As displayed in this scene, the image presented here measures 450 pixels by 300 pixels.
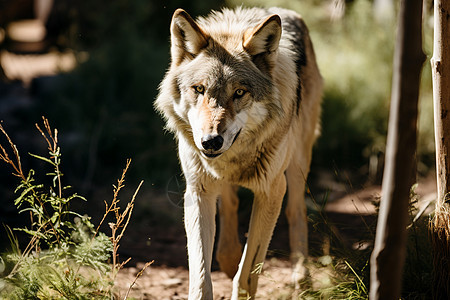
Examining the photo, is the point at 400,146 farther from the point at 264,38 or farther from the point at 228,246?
the point at 228,246

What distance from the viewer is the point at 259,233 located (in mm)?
4016

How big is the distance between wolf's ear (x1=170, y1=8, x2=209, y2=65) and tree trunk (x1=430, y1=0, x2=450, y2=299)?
1601mm

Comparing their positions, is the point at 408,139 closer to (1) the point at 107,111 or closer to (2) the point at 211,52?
(2) the point at 211,52

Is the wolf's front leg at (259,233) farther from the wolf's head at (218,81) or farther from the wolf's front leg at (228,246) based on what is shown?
the wolf's front leg at (228,246)

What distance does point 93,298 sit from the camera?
3.39 metres

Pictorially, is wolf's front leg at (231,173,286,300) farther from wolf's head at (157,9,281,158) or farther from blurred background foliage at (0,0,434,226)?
blurred background foliage at (0,0,434,226)

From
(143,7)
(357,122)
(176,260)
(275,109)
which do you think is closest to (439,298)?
(275,109)

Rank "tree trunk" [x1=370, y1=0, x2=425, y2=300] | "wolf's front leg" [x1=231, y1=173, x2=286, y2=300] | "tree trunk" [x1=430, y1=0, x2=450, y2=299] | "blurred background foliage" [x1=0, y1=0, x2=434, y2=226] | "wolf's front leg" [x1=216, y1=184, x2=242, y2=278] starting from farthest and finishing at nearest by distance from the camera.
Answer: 1. "blurred background foliage" [x1=0, y1=0, x2=434, y2=226]
2. "wolf's front leg" [x1=216, y1=184, x2=242, y2=278]
3. "wolf's front leg" [x1=231, y1=173, x2=286, y2=300]
4. "tree trunk" [x1=430, y1=0, x2=450, y2=299]
5. "tree trunk" [x1=370, y1=0, x2=425, y2=300]

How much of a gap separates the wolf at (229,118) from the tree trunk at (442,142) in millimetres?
1058

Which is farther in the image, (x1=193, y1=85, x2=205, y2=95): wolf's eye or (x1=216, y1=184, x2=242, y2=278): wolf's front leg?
(x1=216, y1=184, x2=242, y2=278): wolf's front leg

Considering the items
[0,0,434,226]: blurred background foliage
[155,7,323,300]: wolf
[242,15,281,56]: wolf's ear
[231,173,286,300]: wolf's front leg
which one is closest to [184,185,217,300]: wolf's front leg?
[155,7,323,300]: wolf

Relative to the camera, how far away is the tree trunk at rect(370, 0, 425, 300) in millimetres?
2525

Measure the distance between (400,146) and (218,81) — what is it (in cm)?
140

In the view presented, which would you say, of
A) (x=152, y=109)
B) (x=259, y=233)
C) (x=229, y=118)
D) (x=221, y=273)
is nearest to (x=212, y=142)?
(x=229, y=118)
